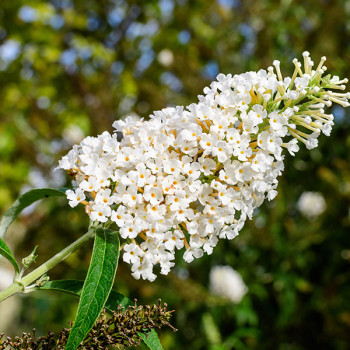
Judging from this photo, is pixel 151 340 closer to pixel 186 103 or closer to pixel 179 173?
pixel 179 173

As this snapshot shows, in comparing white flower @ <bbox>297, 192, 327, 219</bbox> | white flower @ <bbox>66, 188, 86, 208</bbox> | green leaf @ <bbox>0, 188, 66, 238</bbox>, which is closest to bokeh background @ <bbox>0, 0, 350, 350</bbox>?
white flower @ <bbox>297, 192, 327, 219</bbox>

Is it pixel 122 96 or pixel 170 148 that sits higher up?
pixel 170 148

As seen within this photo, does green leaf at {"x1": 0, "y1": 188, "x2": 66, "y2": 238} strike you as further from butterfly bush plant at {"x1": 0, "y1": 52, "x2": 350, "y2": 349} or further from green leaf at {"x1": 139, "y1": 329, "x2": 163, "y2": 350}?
green leaf at {"x1": 139, "y1": 329, "x2": 163, "y2": 350}

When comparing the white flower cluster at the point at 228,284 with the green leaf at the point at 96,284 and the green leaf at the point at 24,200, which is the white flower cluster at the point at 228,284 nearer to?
the green leaf at the point at 24,200

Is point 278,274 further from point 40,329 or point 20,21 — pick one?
point 20,21

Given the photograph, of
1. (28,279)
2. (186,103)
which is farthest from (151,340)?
(186,103)

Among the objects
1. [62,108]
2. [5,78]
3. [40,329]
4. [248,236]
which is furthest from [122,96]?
[40,329]

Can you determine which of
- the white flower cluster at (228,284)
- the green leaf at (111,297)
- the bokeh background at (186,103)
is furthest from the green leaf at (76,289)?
the white flower cluster at (228,284)
